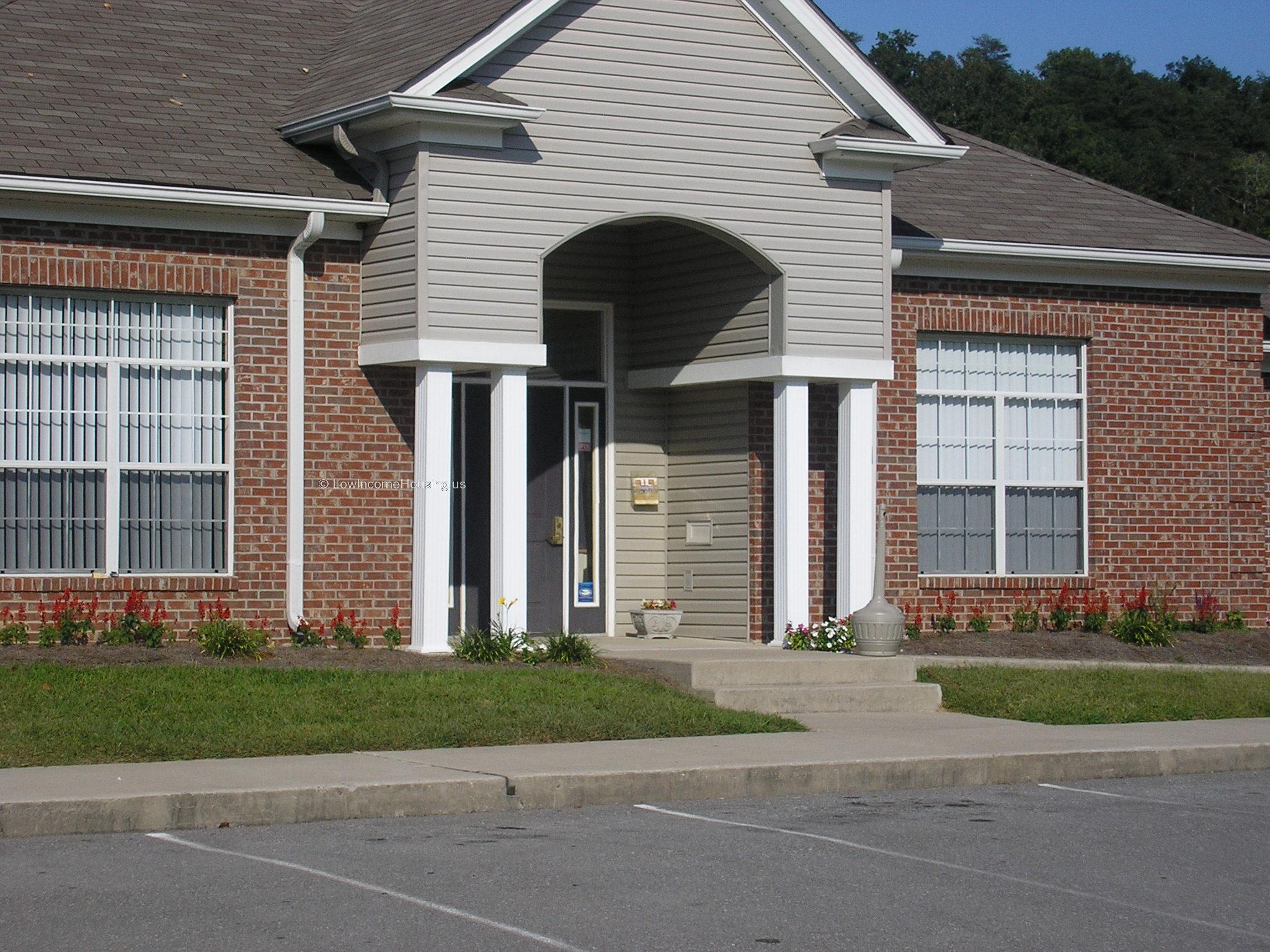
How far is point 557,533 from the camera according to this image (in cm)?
1688

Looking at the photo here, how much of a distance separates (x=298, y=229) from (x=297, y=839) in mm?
7296

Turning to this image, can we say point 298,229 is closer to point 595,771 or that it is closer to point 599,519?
point 599,519

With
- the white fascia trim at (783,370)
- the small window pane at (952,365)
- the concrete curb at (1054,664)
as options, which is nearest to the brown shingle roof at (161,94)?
the white fascia trim at (783,370)

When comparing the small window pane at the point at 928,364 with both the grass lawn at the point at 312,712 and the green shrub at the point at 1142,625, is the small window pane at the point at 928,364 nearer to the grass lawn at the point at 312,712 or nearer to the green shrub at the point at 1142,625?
the green shrub at the point at 1142,625

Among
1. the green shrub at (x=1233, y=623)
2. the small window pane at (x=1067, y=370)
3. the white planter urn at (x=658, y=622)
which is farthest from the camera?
the green shrub at (x=1233, y=623)

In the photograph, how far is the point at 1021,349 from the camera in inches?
715

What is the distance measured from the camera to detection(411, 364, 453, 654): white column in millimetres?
14422

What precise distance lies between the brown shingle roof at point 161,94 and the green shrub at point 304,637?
11.6 feet

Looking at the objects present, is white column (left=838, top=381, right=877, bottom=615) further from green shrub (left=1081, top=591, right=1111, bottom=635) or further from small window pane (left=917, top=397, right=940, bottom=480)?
green shrub (left=1081, top=591, right=1111, bottom=635)

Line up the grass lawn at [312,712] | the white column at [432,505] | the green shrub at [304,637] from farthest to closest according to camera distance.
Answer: the green shrub at [304,637] → the white column at [432,505] → the grass lawn at [312,712]

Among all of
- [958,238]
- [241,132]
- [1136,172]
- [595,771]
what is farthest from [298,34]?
[1136,172]

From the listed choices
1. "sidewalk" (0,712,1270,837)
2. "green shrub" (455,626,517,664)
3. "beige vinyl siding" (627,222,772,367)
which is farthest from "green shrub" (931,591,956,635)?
"green shrub" (455,626,517,664)

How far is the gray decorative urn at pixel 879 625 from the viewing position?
14.7 meters

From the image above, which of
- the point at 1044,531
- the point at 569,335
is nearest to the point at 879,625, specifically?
the point at 1044,531
